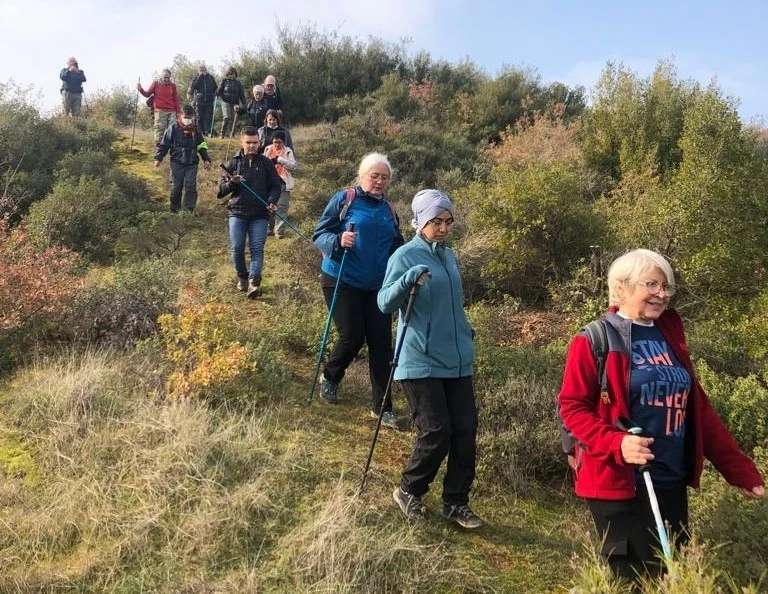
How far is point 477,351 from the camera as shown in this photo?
205 inches

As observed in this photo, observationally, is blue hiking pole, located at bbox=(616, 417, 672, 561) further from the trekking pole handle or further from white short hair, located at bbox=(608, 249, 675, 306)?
white short hair, located at bbox=(608, 249, 675, 306)

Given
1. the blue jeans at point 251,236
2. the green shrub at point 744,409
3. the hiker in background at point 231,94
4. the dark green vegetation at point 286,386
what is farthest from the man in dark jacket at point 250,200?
the hiker in background at point 231,94

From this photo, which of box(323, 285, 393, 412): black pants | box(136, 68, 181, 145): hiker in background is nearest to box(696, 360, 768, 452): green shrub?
box(323, 285, 393, 412): black pants

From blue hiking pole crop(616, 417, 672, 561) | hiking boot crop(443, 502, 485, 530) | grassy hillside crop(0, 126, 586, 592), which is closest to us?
blue hiking pole crop(616, 417, 672, 561)

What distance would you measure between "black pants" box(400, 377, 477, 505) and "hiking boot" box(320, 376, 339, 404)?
1.53 metres

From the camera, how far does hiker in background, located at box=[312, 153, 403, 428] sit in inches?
172

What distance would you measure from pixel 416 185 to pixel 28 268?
25.7ft

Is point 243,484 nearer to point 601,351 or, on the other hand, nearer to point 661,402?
point 601,351

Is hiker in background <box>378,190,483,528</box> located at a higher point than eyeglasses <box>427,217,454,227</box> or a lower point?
lower

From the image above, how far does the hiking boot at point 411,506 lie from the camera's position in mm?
3421

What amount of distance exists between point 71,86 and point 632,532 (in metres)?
17.0

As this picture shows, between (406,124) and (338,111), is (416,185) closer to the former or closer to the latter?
(406,124)

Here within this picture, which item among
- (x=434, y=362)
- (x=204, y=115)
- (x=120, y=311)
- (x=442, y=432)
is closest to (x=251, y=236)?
(x=120, y=311)

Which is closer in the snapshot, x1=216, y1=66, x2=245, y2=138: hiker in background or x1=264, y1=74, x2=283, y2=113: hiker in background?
x1=264, y1=74, x2=283, y2=113: hiker in background
